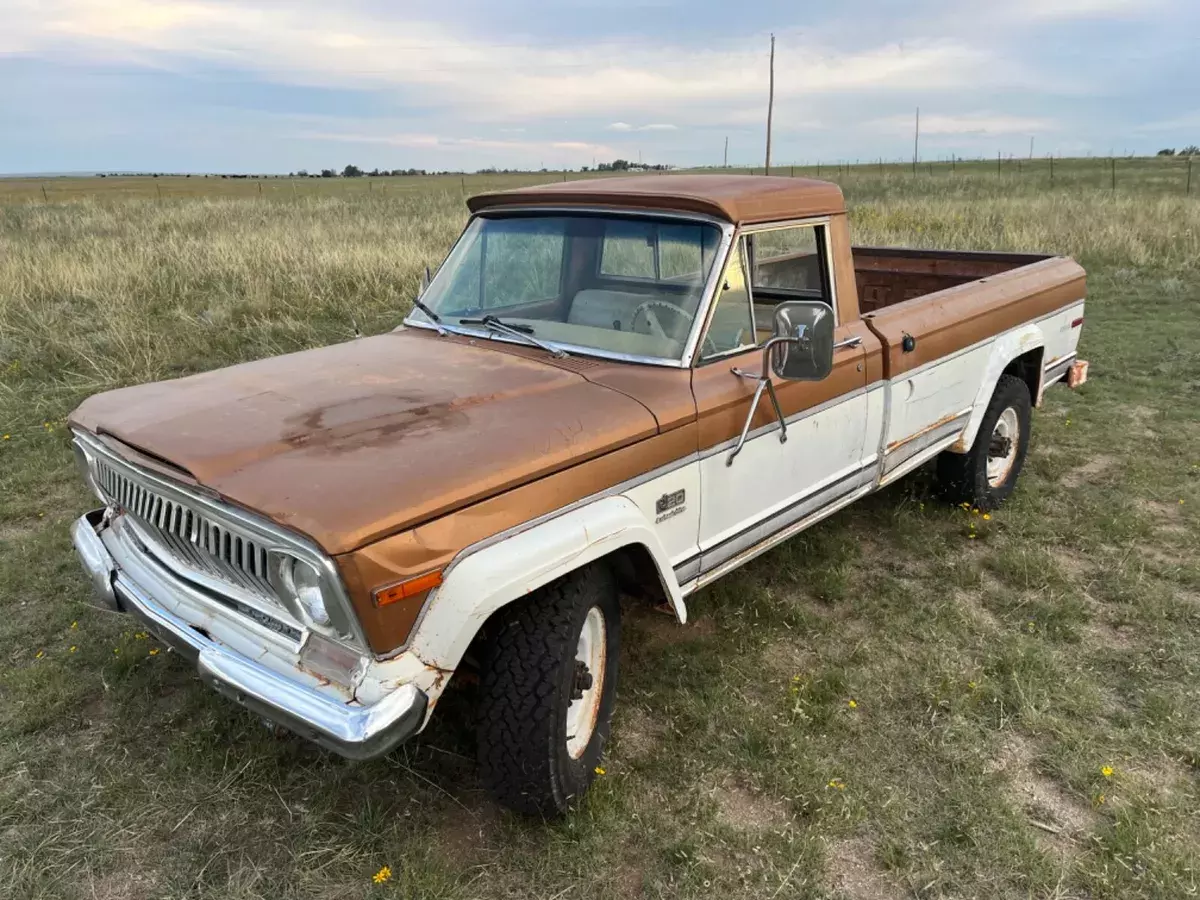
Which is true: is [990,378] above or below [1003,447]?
above

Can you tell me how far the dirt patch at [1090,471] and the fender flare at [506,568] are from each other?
3.92 meters

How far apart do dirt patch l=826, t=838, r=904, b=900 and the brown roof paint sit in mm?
2137

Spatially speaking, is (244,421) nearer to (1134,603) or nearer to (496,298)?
(496,298)

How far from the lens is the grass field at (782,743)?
2.41m

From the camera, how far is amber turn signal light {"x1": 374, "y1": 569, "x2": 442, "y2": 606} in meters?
1.95

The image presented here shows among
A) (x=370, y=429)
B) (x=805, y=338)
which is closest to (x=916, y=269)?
(x=805, y=338)

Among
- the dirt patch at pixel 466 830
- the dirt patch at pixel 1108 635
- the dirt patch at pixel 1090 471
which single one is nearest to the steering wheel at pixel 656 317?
the dirt patch at pixel 466 830

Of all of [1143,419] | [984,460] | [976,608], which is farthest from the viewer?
[1143,419]

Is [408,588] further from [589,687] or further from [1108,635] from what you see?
[1108,635]

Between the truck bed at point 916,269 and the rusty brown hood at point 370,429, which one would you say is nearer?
the rusty brown hood at point 370,429

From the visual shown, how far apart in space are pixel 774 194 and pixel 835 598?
6.18ft

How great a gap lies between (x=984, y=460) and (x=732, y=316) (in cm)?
230

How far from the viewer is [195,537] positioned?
228 centimetres

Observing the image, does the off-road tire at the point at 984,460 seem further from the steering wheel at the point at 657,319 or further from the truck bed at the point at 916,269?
the steering wheel at the point at 657,319
